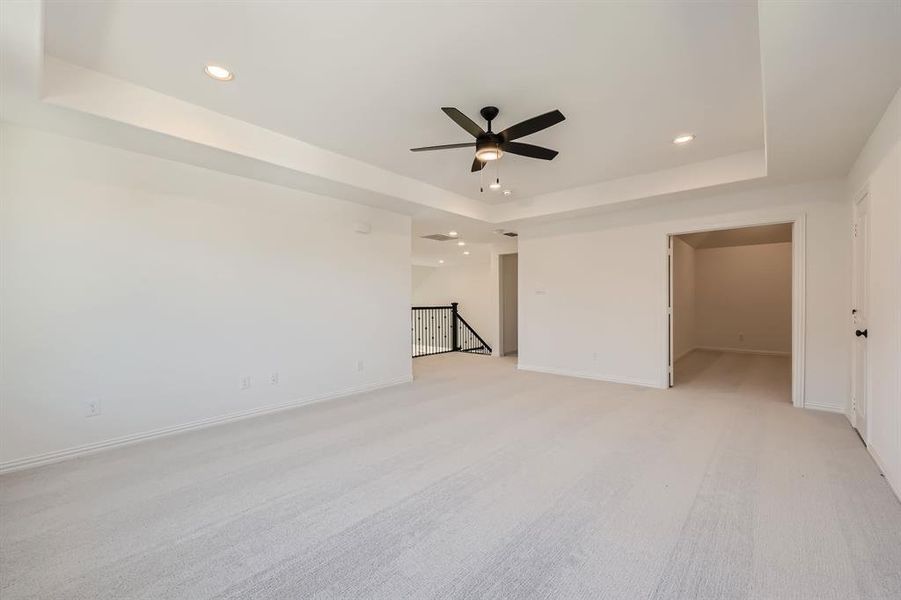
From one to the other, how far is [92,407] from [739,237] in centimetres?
1064

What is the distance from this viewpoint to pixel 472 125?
290cm

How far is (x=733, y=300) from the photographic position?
8781 mm

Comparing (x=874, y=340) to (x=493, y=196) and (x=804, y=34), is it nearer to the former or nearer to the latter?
(x=804, y=34)

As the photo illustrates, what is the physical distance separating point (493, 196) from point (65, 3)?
15.5ft

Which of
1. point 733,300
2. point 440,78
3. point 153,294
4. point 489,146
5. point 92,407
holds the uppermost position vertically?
point 440,78

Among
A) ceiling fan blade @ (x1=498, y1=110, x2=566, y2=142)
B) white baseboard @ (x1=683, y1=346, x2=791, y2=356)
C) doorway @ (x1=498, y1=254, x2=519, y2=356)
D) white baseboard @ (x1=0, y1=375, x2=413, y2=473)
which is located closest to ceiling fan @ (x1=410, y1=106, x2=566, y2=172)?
ceiling fan blade @ (x1=498, y1=110, x2=566, y2=142)

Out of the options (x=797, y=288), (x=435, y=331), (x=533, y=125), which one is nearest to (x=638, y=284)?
(x=797, y=288)

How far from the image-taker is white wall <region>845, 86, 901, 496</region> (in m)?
2.46

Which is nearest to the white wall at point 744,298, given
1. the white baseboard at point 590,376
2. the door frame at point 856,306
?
the white baseboard at point 590,376

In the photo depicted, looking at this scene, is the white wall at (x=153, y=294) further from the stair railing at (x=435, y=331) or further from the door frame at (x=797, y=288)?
the door frame at (x=797, y=288)

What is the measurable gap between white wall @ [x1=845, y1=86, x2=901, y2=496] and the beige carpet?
306 mm

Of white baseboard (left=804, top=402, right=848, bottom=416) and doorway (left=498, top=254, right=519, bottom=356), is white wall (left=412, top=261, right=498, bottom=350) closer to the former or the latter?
doorway (left=498, top=254, right=519, bottom=356)

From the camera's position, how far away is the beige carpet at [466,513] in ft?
5.61

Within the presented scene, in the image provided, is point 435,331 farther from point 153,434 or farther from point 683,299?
point 153,434
